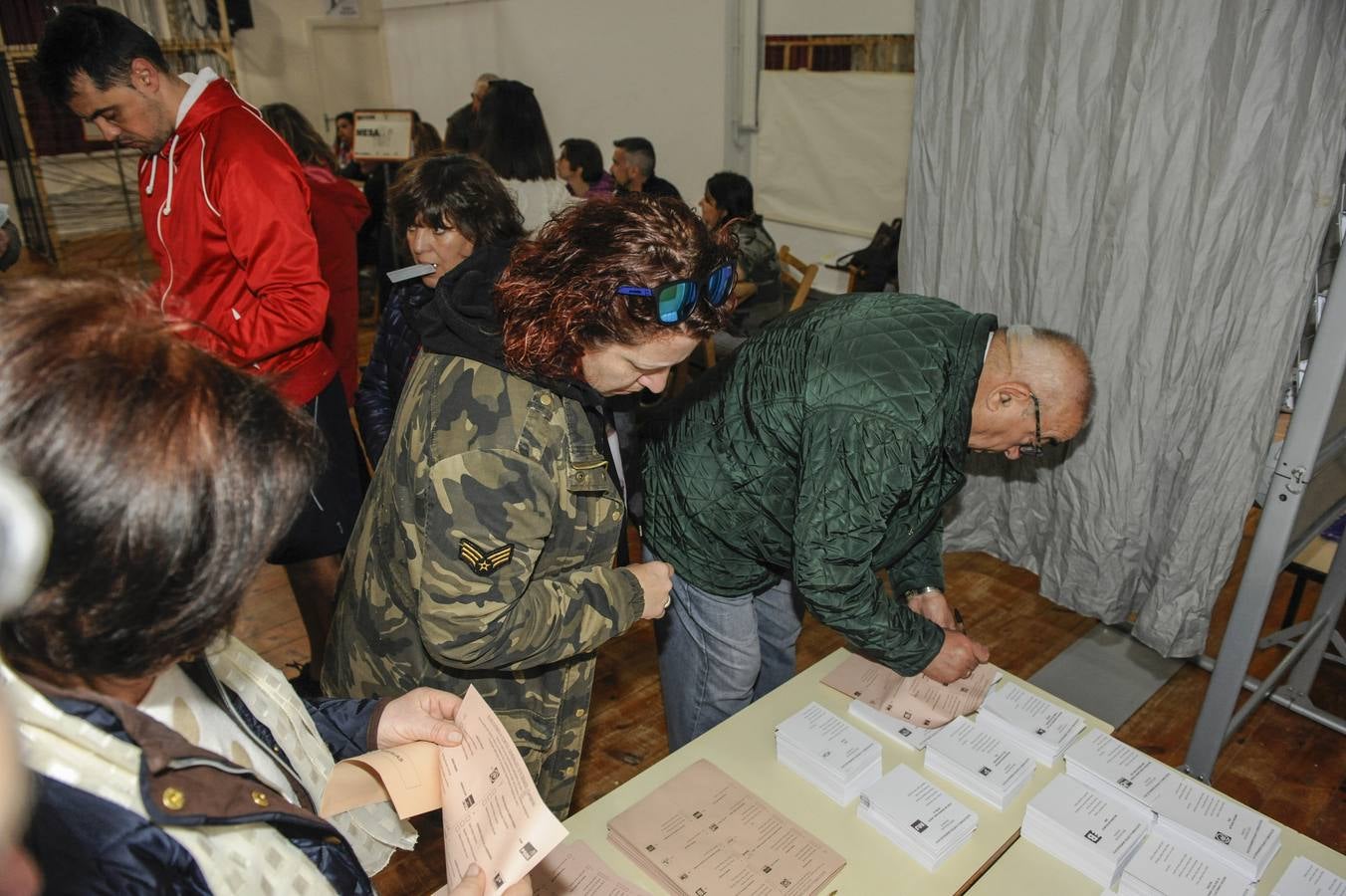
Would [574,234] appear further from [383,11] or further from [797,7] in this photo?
[383,11]

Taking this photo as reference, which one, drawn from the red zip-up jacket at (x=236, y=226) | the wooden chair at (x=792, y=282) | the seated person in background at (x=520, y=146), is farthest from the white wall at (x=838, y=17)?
the red zip-up jacket at (x=236, y=226)

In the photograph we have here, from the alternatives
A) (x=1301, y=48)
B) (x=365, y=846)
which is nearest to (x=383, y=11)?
(x=1301, y=48)

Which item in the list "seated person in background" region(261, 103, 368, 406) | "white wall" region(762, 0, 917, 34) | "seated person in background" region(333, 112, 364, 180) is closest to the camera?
"seated person in background" region(261, 103, 368, 406)

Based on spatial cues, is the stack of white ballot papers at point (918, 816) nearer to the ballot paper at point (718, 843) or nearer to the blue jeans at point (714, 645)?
the ballot paper at point (718, 843)

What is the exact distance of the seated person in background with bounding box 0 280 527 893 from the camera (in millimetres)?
511

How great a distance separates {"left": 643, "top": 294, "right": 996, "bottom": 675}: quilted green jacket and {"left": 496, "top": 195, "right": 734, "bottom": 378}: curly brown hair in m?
0.25

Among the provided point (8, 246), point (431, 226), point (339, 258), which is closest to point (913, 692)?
point (431, 226)

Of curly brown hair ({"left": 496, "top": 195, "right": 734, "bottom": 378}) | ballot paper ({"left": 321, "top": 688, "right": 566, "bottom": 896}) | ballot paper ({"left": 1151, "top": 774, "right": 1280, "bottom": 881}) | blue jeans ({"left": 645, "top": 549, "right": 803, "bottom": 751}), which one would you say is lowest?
blue jeans ({"left": 645, "top": 549, "right": 803, "bottom": 751})

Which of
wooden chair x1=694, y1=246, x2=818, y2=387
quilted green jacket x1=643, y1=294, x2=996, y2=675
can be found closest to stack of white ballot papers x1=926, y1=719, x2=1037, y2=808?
quilted green jacket x1=643, y1=294, x2=996, y2=675

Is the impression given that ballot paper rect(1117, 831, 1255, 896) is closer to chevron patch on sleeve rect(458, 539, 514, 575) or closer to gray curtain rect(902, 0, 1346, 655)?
chevron patch on sleeve rect(458, 539, 514, 575)

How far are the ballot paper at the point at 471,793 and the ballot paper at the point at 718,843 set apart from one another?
0.31 metres

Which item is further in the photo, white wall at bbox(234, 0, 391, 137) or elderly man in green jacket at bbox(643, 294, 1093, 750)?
white wall at bbox(234, 0, 391, 137)

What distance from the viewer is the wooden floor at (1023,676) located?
2.13 metres

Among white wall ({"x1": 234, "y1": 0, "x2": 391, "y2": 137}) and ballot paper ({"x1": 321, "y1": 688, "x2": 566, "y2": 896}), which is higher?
white wall ({"x1": 234, "y1": 0, "x2": 391, "y2": 137})
